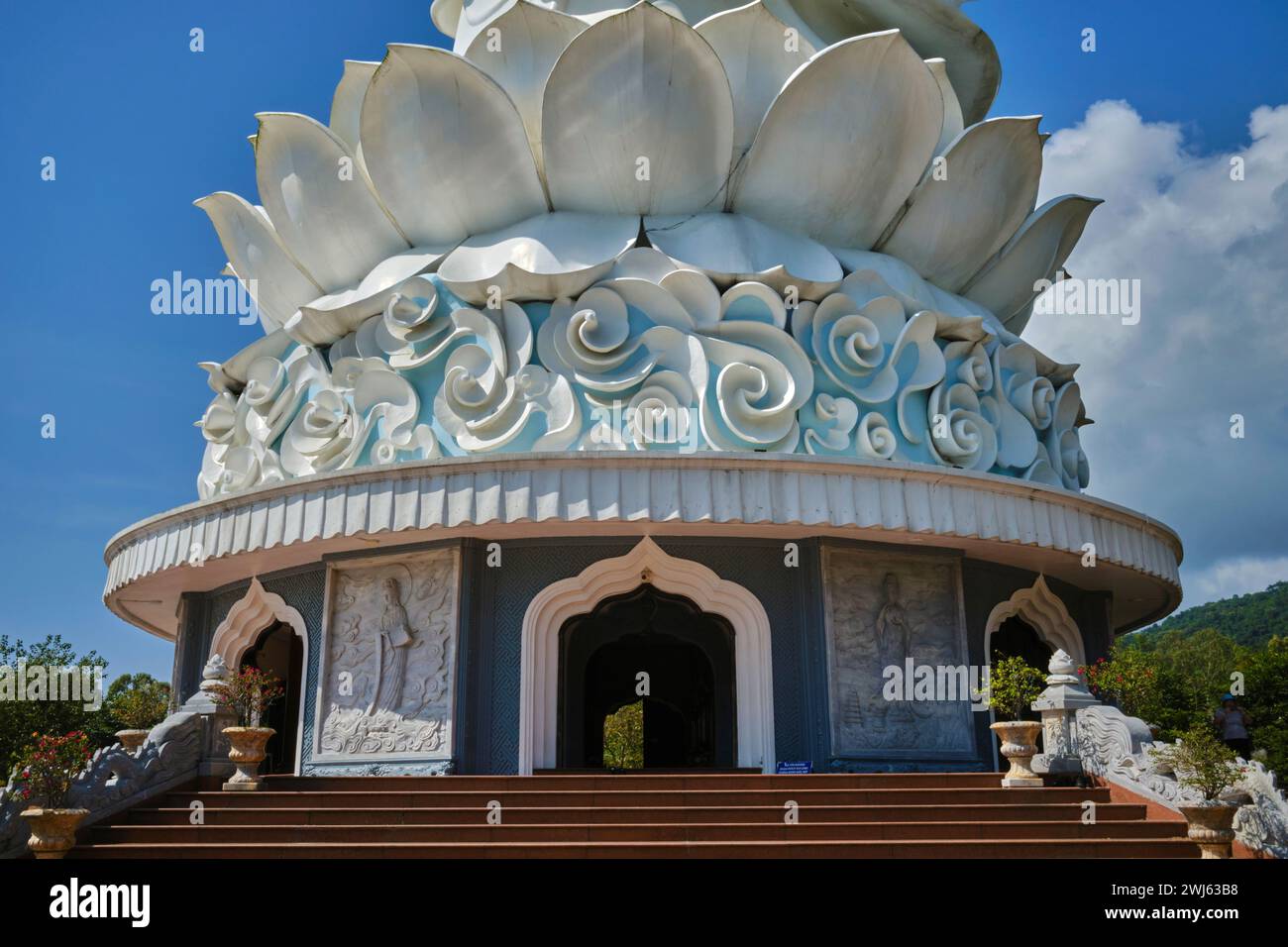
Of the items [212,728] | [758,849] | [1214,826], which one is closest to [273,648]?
[212,728]

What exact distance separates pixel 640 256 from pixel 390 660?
521cm

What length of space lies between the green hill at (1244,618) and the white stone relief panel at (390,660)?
50189 mm

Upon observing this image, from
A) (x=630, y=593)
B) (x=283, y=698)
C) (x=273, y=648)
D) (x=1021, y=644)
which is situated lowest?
(x=283, y=698)

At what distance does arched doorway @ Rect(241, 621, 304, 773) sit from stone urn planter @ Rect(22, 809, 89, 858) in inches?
251

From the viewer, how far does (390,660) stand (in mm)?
13367

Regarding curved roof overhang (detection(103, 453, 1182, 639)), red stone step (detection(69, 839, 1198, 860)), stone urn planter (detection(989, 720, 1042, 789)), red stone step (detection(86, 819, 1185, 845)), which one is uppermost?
curved roof overhang (detection(103, 453, 1182, 639))

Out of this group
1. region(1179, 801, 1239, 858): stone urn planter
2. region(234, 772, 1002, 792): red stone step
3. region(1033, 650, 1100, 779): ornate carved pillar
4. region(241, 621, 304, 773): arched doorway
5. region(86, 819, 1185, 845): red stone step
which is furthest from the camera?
region(241, 621, 304, 773): arched doorway

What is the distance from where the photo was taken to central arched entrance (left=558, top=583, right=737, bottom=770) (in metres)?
13.9

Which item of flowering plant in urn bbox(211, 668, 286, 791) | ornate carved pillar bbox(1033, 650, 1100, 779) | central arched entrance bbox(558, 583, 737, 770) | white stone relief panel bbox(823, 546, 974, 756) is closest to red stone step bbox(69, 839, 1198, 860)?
ornate carved pillar bbox(1033, 650, 1100, 779)

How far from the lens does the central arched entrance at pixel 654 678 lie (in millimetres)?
13898

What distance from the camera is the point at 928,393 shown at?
14.2m

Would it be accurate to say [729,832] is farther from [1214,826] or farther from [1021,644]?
[1021,644]

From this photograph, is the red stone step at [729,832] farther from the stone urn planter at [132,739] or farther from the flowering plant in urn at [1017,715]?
the stone urn planter at [132,739]

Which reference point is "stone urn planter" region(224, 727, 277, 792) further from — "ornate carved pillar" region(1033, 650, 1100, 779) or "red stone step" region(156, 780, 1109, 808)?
"ornate carved pillar" region(1033, 650, 1100, 779)
